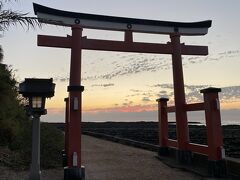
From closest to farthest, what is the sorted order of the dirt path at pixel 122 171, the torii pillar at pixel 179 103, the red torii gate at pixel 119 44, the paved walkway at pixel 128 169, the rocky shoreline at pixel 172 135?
the dirt path at pixel 122 171 < the paved walkway at pixel 128 169 < the red torii gate at pixel 119 44 < the torii pillar at pixel 179 103 < the rocky shoreline at pixel 172 135

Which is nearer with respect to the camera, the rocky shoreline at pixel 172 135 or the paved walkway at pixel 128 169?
the paved walkway at pixel 128 169

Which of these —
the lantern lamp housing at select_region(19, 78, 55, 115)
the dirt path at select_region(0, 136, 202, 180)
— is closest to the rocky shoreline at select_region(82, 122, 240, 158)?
the dirt path at select_region(0, 136, 202, 180)

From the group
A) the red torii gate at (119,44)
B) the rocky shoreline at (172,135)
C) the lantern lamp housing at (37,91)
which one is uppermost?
the red torii gate at (119,44)

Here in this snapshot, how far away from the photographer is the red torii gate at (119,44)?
9219 millimetres

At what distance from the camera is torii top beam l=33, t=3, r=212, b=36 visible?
971cm

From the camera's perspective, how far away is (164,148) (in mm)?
11992

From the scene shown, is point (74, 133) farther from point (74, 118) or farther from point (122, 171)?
point (122, 171)

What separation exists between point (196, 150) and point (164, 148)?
8.42ft

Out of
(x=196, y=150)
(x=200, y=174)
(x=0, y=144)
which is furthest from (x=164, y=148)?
(x=0, y=144)

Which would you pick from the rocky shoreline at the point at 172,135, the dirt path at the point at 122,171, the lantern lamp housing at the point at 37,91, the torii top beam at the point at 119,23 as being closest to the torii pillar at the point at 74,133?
the dirt path at the point at 122,171

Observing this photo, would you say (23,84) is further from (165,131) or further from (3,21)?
(165,131)

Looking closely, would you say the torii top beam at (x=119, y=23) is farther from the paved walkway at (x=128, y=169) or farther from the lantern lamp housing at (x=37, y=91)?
the paved walkway at (x=128, y=169)

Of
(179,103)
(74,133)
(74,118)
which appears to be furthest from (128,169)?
(179,103)

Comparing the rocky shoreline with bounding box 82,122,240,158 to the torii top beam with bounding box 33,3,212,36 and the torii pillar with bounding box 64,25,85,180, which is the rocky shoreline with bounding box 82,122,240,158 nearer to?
the torii top beam with bounding box 33,3,212,36
